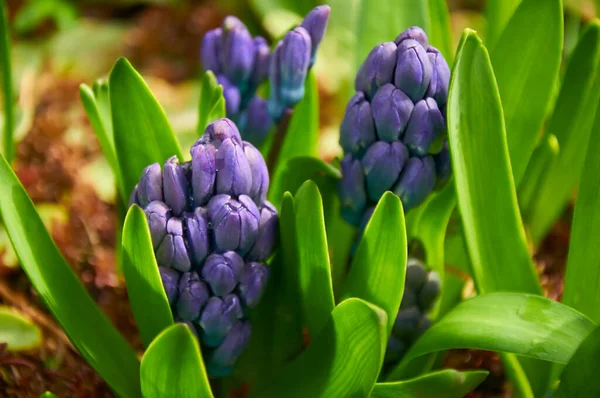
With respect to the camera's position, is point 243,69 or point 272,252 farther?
point 243,69

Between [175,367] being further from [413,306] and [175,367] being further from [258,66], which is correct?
[258,66]

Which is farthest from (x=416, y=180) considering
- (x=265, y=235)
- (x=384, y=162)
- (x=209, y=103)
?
(x=209, y=103)

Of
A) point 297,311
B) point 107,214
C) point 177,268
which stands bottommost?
point 107,214

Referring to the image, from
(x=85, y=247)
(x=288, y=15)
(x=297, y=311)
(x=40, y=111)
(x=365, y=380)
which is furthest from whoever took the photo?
(x=288, y=15)

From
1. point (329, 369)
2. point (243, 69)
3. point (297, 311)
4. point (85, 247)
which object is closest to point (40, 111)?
point (85, 247)

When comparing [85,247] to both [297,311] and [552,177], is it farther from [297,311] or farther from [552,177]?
[552,177]

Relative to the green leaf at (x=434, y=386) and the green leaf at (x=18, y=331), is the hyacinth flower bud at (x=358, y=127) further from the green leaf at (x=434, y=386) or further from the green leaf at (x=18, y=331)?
the green leaf at (x=18, y=331)

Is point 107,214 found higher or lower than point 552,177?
lower
